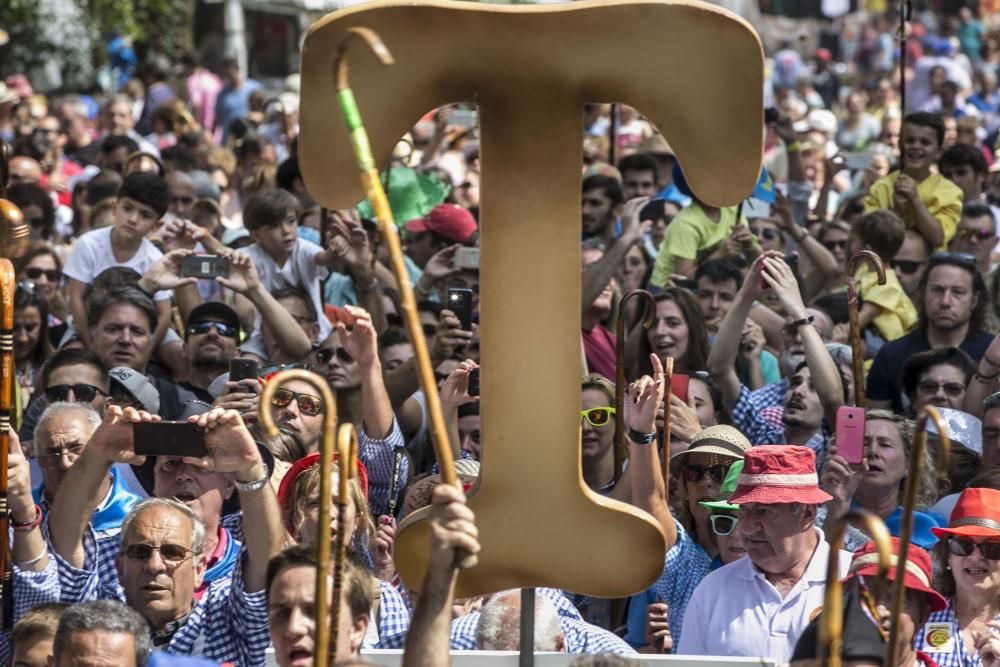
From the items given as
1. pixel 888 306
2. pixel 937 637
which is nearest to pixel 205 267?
pixel 888 306

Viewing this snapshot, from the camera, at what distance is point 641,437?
544 cm

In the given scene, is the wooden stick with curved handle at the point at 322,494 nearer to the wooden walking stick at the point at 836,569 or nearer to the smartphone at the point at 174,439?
the wooden walking stick at the point at 836,569

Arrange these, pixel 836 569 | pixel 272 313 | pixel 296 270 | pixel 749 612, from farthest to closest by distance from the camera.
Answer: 1. pixel 296 270
2. pixel 272 313
3. pixel 749 612
4. pixel 836 569

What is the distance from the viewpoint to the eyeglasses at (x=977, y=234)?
33.3 feet

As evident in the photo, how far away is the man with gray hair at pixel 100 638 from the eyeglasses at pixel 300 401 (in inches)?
88.4

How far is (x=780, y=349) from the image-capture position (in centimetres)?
888

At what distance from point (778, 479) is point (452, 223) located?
503 cm

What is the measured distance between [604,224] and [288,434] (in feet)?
15.4

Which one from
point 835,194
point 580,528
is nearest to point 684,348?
point 580,528

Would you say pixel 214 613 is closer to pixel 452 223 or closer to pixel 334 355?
pixel 334 355

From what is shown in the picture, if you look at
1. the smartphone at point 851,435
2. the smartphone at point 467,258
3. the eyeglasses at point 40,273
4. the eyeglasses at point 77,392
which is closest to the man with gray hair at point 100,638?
the smartphone at point 851,435

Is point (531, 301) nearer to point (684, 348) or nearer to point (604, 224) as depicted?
point (684, 348)

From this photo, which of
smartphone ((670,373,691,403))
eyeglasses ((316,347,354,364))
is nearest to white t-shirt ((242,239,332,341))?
eyeglasses ((316,347,354,364))

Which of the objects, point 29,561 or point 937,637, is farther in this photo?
point 937,637
